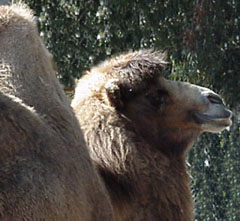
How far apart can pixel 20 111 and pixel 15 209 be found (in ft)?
1.11

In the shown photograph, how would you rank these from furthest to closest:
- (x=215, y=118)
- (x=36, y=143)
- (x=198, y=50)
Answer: (x=198, y=50) → (x=215, y=118) → (x=36, y=143)

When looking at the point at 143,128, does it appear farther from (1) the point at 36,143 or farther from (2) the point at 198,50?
(2) the point at 198,50

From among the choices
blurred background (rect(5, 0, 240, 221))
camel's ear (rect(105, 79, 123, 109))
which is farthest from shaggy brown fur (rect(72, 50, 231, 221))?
blurred background (rect(5, 0, 240, 221))

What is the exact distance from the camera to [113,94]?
13.4 ft

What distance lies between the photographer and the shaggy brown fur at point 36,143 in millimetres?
2480

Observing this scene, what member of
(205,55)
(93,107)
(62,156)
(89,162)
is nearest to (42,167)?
(62,156)

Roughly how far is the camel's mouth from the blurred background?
2749 millimetres

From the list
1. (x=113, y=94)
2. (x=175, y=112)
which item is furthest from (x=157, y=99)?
(x=113, y=94)

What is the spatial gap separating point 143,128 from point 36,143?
1604mm

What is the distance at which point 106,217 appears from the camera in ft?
9.70

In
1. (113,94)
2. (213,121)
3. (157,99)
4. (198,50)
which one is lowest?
(198,50)

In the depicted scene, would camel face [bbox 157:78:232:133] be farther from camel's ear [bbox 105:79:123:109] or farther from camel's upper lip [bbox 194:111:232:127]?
camel's ear [bbox 105:79:123:109]

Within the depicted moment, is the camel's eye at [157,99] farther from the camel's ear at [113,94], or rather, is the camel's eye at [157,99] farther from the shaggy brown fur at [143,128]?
the camel's ear at [113,94]

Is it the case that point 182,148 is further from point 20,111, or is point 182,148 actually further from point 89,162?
point 20,111
